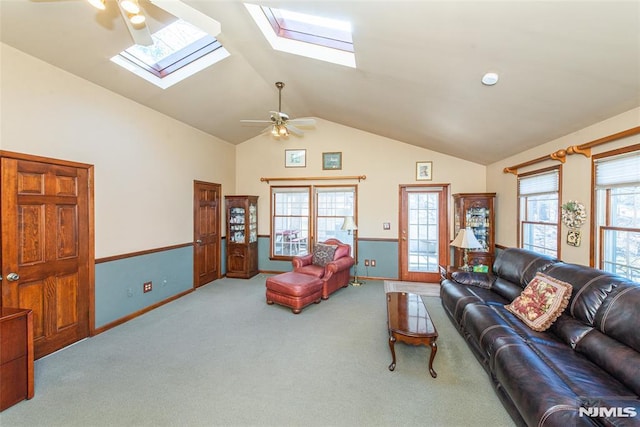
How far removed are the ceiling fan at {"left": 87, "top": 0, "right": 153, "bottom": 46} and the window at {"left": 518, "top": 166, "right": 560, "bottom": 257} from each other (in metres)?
4.50

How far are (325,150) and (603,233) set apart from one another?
448 cm

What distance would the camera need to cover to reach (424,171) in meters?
5.54

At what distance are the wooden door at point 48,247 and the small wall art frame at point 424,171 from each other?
532 cm

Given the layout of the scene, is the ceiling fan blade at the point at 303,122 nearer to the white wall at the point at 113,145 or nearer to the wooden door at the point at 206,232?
the white wall at the point at 113,145

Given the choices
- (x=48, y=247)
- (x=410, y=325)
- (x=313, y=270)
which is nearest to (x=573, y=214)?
(x=410, y=325)

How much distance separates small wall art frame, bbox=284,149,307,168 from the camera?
600cm

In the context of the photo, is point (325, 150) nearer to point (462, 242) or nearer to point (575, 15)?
point (462, 242)

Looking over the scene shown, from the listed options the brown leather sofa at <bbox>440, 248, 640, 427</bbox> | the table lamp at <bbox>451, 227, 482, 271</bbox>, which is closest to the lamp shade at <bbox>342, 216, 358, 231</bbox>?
the table lamp at <bbox>451, 227, 482, 271</bbox>

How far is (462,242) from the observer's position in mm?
4086

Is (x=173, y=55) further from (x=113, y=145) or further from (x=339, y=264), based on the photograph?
(x=339, y=264)

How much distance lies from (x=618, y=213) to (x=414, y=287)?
3.14 metres

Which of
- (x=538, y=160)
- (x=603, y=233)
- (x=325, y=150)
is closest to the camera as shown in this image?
(x=603, y=233)

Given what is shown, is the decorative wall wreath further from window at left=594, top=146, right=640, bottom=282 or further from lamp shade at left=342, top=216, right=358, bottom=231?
lamp shade at left=342, top=216, right=358, bottom=231

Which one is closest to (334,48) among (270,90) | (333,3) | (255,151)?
(333,3)
